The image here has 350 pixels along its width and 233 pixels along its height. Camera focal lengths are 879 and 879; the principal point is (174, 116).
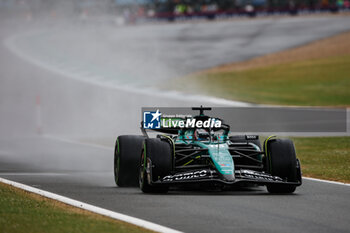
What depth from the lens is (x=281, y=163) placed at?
11.6 metres

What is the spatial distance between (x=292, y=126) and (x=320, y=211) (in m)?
14.7

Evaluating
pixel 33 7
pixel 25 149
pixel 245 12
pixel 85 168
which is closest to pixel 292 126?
pixel 25 149

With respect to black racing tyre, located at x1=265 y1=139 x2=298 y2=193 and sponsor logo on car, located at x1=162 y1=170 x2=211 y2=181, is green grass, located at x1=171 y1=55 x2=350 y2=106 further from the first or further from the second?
sponsor logo on car, located at x1=162 y1=170 x2=211 y2=181

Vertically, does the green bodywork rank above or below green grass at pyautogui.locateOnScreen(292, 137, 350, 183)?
above

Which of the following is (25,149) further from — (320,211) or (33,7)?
(33,7)

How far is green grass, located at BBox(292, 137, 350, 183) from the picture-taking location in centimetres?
1439

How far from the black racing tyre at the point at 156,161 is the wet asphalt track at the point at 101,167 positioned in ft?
0.66

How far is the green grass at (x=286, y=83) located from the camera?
117ft

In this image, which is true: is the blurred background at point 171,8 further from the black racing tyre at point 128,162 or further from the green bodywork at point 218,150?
the green bodywork at point 218,150

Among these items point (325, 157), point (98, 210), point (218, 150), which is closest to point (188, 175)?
point (218, 150)

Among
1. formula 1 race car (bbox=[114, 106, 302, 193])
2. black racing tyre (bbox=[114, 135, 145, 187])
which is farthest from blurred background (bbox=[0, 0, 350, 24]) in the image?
formula 1 race car (bbox=[114, 106, 302, 193])

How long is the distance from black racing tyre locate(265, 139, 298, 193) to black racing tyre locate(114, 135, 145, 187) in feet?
6.73

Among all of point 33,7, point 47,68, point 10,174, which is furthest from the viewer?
point 33,7

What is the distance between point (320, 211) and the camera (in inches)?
388
